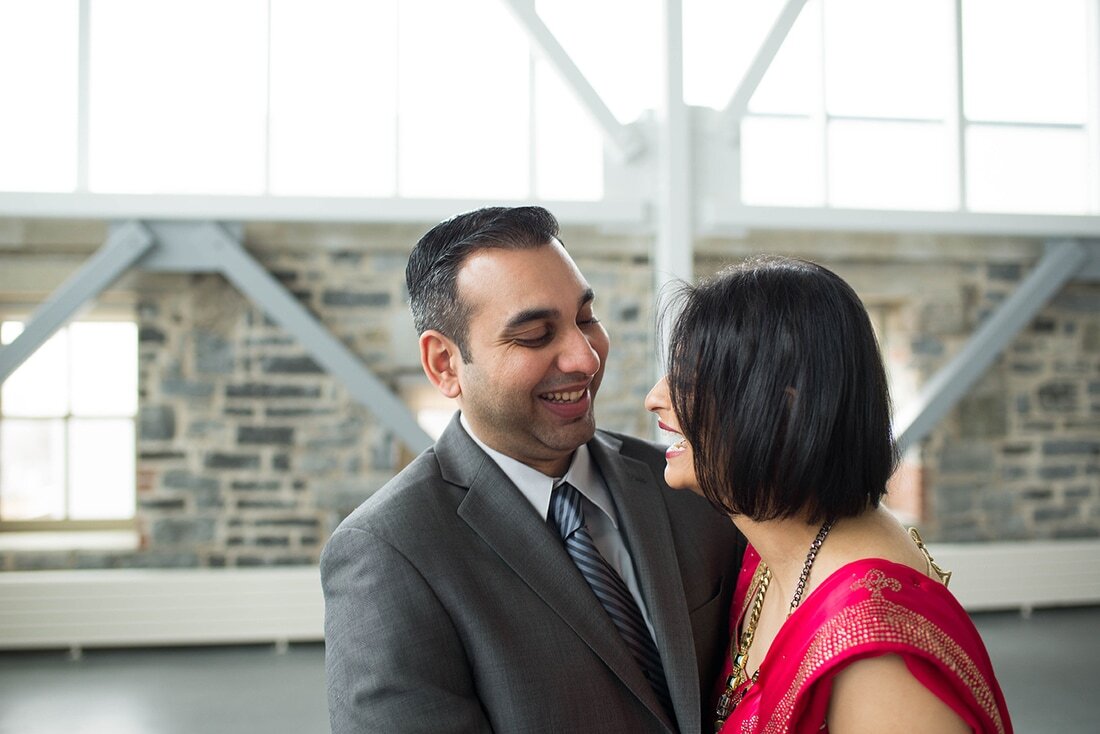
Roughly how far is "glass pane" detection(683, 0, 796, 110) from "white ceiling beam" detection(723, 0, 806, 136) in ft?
3.11

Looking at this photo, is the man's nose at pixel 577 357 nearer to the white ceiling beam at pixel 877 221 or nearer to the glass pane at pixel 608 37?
the white ceiling beam at pixel 877 221

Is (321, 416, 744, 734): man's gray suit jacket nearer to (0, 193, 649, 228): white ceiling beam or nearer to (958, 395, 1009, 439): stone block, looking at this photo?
(0, 193, 649, 228): white ceiling beam

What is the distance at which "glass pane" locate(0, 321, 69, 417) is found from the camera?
233 inches

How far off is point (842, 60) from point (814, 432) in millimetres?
5087

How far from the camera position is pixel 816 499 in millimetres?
1227

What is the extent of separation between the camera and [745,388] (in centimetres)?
121

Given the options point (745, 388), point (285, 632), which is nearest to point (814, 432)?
point (745, 388)

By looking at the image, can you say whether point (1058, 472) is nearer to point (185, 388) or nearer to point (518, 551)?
point (185, 388)

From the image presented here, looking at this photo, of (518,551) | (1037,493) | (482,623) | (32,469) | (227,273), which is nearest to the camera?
(482,623)

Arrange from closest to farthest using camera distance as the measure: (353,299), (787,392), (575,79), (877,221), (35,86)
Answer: (787,392)
(575,79)
(877,221)
(35,86)
(353,299)

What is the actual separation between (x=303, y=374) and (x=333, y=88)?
1.74 metres

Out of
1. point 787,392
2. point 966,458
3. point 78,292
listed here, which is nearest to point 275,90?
point 78,292

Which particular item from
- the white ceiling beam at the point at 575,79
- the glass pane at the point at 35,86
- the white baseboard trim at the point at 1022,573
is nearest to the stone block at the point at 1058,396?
the white baseboard trim at the point at 1022,573

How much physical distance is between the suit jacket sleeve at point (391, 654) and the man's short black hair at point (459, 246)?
44 centimetres
